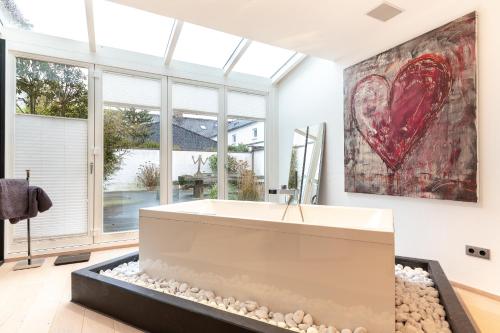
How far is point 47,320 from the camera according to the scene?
→ 6.31 feet

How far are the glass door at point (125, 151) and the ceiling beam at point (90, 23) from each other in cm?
31

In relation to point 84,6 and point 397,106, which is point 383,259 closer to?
point 397,106

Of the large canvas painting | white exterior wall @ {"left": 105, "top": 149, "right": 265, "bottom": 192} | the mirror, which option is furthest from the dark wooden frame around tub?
the mirror

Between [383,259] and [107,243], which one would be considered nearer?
[383,259]

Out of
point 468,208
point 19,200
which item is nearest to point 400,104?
point 468,208

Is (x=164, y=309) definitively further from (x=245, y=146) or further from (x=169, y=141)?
(x=245, y=146)

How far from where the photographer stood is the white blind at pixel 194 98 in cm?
418

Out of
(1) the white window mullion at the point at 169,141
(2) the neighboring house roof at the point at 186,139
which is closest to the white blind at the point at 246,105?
(2) the neighboring house roof at the point at 186,139

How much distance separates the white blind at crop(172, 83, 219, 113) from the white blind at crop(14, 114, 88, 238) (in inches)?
50.2

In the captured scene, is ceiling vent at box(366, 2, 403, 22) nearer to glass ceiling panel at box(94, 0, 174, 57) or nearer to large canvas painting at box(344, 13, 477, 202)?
large canvas painting at box(344, 13, 477, 202)

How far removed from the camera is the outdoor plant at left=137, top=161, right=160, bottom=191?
3.89 m

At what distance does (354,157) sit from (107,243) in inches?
132

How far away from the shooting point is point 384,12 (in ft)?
9.06

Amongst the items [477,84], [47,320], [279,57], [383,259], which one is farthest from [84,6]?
[477,84]
